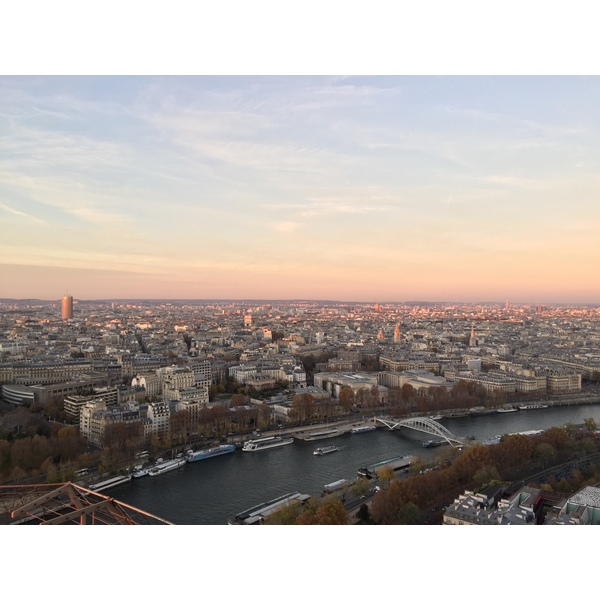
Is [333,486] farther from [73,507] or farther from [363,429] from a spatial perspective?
[73,507]

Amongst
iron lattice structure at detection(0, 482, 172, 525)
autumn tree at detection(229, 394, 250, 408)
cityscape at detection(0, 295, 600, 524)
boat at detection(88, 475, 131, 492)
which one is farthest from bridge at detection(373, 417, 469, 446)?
iron lattice structure at detection(0, 482, 172, 525)

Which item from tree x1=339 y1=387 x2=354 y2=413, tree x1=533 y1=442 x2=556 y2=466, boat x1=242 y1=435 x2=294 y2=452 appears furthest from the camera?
tree x1=339 y1=387 x2=354 y2=413

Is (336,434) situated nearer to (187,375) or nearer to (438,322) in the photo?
(187,375)

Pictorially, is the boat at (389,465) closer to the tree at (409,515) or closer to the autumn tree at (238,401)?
the tree at (409,515)

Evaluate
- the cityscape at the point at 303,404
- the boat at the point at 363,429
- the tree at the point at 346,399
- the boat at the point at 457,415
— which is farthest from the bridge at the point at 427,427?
the boat at the point at 457,415

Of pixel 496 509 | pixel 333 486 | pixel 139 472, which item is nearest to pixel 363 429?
pixel 333 486

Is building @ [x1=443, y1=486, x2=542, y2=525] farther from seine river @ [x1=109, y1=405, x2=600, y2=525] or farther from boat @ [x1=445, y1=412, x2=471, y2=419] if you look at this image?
boat @ [x1=445, y1=412, x2=471, y2=419]
